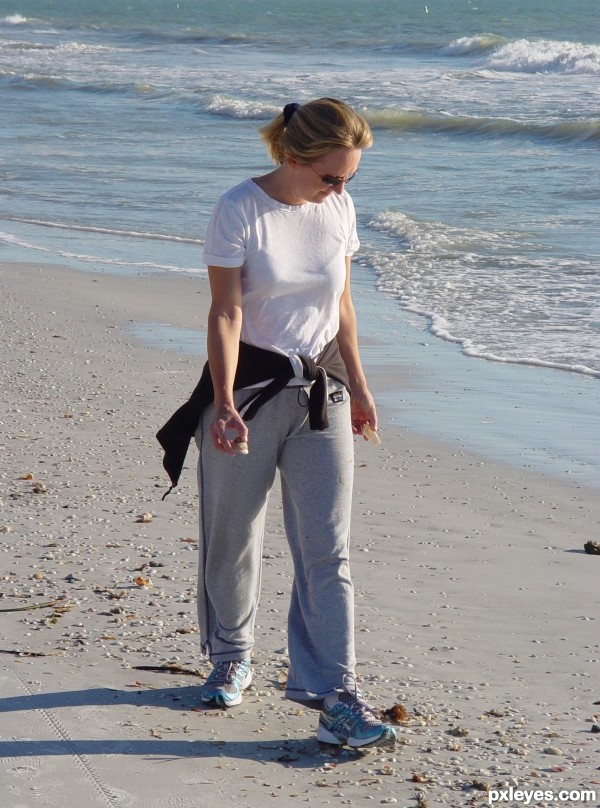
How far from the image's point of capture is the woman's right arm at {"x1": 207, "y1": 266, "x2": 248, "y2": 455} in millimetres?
3051

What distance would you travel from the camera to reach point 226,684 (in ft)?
11.2

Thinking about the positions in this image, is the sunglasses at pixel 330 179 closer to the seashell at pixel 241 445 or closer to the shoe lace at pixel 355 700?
the seashell at pixel 241 445

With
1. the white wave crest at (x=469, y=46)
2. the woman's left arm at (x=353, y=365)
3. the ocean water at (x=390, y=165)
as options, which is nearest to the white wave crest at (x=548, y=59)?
the ocean water at (x=390, y=165)

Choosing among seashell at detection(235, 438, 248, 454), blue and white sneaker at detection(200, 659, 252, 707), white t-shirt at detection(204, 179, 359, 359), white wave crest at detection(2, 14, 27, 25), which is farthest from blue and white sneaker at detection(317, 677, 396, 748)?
white wave crest at detection(2, 14, 27, 25)

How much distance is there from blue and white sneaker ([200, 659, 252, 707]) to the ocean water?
15.7 ft

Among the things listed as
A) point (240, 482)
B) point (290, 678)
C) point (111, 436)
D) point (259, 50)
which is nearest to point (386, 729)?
point (290, 678)

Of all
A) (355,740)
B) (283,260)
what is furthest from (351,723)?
(283,260)

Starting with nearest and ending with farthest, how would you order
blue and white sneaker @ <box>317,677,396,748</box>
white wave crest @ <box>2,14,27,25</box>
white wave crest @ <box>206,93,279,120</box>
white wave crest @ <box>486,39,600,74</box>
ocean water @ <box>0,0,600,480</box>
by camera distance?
blue and white sneaker @ <box>317,677,396,748</box>
ocean water @ <box>0,0,600,480</box>
white wave crest @ <box>206,93,279,120</box>
white wave crest @ <box>486,39,600,74</box>
white wave crest @ <box>2,14,27,25</box>

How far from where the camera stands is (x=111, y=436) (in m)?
6.12

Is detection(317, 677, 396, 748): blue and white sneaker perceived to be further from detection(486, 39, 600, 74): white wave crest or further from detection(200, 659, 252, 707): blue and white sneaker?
detection(486, 39, 600, 74): white wave crest

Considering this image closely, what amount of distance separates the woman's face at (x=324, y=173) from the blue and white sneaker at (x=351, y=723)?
1.26 metres

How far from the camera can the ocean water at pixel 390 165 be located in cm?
1029

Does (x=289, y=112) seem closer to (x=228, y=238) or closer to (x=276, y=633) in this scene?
(x=228, y=238)

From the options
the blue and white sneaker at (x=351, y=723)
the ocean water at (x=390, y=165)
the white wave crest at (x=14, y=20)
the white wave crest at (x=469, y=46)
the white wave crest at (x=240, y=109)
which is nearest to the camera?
the blue and white sneaker at (x=351, y=723)
